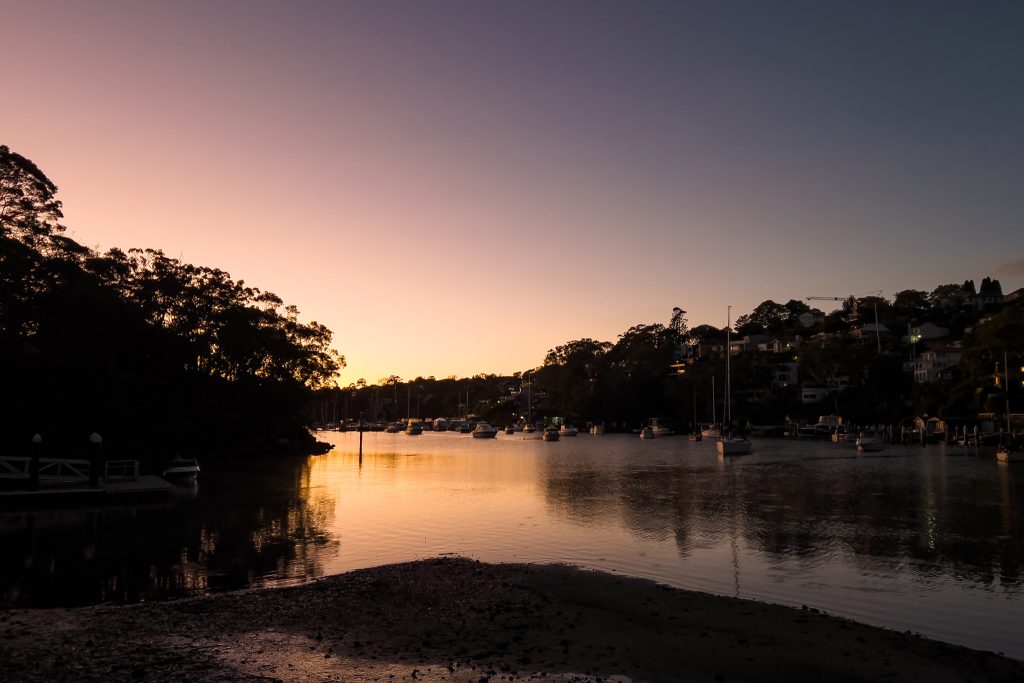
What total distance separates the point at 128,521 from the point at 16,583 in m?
13.8

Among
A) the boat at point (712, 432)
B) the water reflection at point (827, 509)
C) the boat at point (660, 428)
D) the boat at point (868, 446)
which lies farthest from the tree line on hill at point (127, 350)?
the boat at point (660, 428)

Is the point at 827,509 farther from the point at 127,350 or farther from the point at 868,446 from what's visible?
the point at 868,446

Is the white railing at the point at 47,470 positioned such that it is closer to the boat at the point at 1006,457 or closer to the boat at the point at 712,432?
the boat at the point at 1006,457

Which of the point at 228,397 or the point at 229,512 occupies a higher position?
the point at 228,397

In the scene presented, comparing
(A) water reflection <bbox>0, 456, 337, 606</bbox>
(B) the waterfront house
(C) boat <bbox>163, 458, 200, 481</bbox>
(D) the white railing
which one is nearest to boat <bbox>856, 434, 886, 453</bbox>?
(B) the waterfront house

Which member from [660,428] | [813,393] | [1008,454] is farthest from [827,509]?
[813,393]

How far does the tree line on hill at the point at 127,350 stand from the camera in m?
47.7

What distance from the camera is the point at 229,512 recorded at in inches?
1490

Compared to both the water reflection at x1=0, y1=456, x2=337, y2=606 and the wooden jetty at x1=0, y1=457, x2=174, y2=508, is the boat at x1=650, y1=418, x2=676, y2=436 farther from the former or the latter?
the wooden jetty at x1=0, y1=457, x2=174, y2=508

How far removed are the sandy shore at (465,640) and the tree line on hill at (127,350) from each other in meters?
39.7

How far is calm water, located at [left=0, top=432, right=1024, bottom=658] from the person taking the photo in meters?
19.6

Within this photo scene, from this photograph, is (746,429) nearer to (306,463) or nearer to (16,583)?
(306,463)

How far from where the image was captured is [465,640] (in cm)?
1403

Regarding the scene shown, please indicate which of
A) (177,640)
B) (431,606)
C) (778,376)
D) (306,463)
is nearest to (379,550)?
(431,606)
